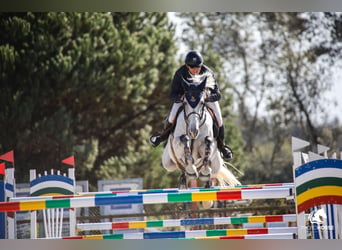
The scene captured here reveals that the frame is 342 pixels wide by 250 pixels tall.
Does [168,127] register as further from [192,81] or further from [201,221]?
→ [201,221]

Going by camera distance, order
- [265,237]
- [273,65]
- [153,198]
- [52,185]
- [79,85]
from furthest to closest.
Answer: [273,65] < [79,85] < [52,185] < [265,237] < [153,198]

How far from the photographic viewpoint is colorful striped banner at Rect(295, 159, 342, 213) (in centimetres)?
405

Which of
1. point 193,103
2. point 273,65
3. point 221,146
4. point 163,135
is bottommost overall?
point 221,146

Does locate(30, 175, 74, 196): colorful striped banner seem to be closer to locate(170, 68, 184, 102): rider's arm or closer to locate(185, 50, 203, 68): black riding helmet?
locate(170, 68, 184, 102): rider's arm

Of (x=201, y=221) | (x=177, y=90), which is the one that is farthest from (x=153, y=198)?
(x=177, y=90)

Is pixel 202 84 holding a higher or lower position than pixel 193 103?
higher

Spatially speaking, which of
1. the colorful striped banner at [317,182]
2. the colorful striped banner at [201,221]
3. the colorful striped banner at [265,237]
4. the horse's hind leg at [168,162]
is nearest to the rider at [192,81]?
the horse's hind leg at [168,162]

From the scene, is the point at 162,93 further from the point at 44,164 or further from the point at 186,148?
A: the point at 186,148

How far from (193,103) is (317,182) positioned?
4.13 feet

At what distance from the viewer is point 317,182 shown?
160 inches

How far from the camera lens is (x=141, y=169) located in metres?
10.1
